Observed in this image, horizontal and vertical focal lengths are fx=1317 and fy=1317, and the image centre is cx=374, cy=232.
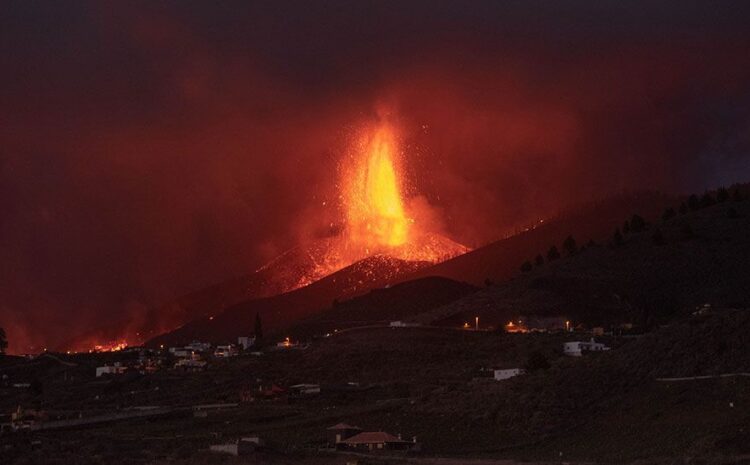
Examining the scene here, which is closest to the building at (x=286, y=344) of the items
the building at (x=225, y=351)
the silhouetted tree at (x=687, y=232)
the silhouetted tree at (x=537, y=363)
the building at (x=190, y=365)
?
the building at (x=225, y=351)

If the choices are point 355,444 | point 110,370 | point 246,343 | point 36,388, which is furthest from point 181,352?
point 355,444

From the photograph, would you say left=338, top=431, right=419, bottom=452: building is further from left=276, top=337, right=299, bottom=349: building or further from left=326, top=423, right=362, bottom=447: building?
left=276, top=337, right=299, bottom=349: building

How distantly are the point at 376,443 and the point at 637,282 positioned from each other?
89.8m

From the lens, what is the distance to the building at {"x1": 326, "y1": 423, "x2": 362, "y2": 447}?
9106 centimetres

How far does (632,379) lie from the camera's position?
312 ft

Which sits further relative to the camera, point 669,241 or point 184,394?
point 669,241

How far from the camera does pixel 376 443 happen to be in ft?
290

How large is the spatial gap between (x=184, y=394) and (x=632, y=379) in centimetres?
5504

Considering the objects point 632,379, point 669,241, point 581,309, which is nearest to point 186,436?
point 632,379

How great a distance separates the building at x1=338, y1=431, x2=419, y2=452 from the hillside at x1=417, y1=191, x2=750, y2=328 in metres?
65.9

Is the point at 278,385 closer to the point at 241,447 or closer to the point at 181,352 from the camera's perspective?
the point at 241,447

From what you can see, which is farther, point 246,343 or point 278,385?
point 246,343

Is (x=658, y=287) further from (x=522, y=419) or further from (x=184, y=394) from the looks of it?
(x=522, y=419)

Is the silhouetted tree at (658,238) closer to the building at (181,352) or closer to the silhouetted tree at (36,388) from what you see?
the building at (181,352)
